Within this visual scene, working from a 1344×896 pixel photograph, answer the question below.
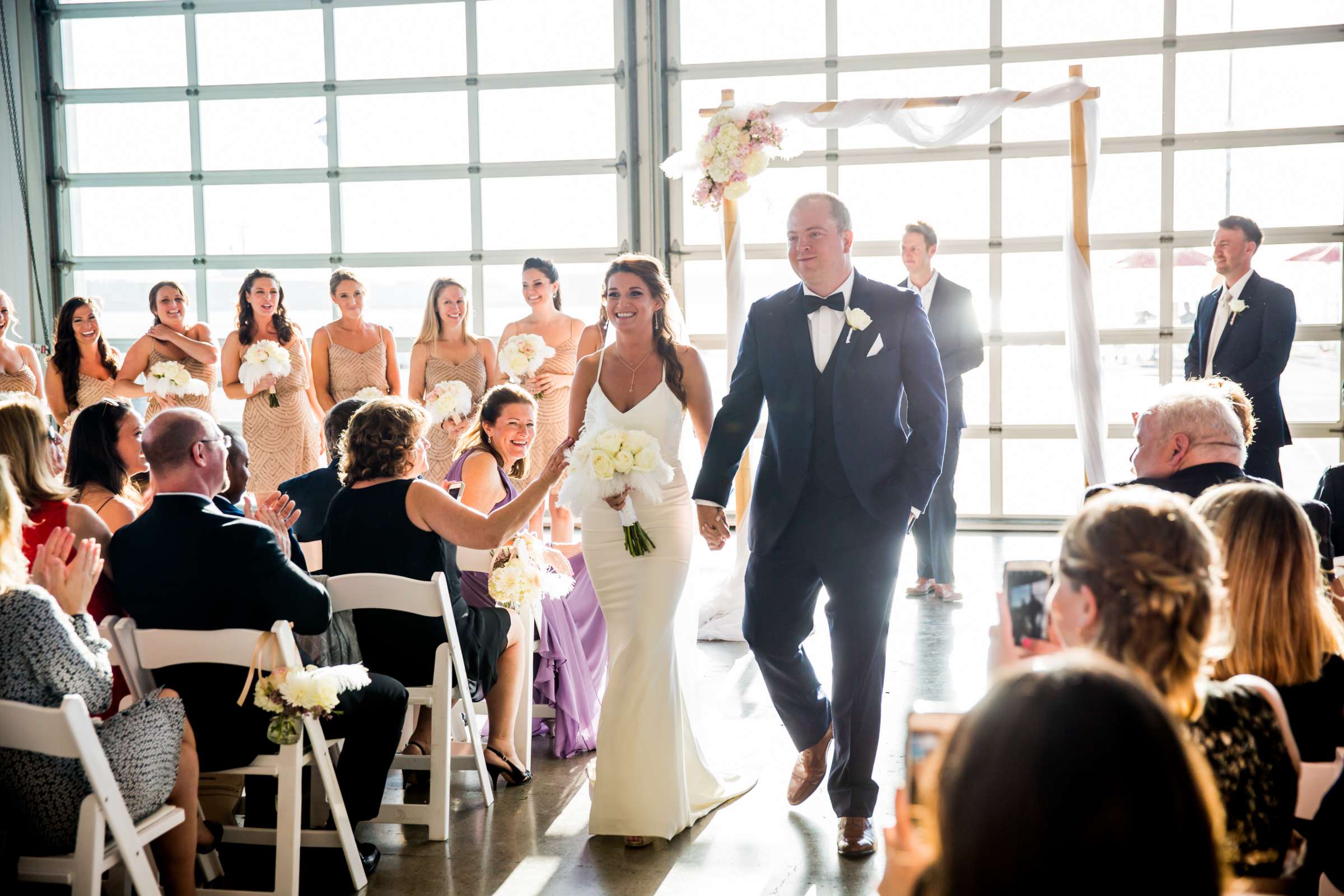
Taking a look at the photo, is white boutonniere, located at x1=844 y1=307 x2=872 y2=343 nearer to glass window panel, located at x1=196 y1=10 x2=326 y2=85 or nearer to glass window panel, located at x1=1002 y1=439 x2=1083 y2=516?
glass window panel, located at x1=1002 y1=439 x2=1083 y2=516

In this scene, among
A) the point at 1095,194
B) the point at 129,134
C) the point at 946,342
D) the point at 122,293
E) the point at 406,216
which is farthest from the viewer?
the point at 122,293

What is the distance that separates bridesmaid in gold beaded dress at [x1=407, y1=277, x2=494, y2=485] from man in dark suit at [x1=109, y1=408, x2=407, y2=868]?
382 centimetres

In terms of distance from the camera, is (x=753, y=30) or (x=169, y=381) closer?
(x=169, y=381)

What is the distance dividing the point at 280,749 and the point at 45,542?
0.94m

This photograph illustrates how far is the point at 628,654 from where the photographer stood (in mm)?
3797

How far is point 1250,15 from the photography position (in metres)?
9.25

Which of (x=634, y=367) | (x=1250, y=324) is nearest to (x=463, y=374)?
(x=634, y=367)

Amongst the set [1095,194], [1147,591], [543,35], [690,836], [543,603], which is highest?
[543,35]

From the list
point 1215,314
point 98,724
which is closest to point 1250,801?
point 98,724

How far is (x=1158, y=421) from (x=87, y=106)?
1092cm

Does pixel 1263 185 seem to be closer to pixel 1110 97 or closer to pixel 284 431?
pixel 1110 97

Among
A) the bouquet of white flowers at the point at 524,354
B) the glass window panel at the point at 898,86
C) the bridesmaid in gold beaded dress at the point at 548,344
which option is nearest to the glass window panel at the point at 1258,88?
the glass window panel at the point at 898,86

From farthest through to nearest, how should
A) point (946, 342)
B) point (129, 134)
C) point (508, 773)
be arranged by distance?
1. point (129, 134)
2. point (946, 342)
3. point (508, 773)

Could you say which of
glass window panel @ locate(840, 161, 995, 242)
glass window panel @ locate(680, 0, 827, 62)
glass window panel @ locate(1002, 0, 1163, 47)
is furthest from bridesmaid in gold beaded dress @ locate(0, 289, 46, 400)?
glass window panel @ locate(1002, 0, 1163, 47)
